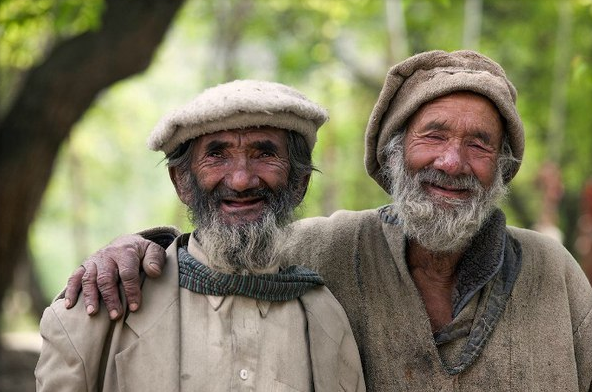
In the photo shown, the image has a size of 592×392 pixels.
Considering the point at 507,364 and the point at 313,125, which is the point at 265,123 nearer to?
the point at 313,125

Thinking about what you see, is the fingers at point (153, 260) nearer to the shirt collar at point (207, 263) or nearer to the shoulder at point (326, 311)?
the shirt collar at point (207, 263)

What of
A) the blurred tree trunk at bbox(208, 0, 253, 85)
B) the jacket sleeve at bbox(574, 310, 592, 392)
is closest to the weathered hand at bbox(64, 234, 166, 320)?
the jacket sleeve at bbox(574, 310, 592, 392)

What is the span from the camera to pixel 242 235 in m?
3.13

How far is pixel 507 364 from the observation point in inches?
138

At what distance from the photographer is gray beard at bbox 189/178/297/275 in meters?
3.12

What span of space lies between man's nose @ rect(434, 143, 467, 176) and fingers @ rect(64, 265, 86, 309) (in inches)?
55.5

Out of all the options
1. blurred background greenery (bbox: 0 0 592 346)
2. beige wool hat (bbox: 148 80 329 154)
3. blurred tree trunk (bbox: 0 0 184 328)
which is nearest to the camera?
beige wool hat (bbox: 148 80 329 154)

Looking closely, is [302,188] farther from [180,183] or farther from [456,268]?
[456,268]

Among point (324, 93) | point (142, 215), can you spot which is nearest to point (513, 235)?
point (324, 93)

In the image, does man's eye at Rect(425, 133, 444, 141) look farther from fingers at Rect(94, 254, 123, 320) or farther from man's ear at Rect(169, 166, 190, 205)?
fingers at Rect(94, 254, 123, 320)

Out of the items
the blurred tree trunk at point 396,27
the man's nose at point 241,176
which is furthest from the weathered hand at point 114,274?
the blurred tree trunk at point 396,27

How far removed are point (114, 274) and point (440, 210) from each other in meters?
1.31

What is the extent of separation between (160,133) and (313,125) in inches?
21.9

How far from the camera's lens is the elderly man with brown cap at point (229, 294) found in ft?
9.53
